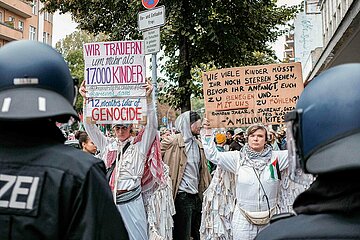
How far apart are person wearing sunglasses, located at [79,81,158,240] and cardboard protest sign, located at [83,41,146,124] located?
118 millimetres

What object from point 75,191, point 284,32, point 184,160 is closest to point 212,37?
point 284,32

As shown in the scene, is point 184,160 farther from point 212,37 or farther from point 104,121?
point 212,37

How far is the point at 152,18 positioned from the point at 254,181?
9.16 feet

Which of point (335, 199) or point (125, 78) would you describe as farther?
point (125, 78)

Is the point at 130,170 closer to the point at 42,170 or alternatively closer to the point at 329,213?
the point at 42,170

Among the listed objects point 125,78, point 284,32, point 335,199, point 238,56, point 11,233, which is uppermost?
point 284,32

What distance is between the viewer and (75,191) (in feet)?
5.77

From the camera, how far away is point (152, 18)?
6574 mm

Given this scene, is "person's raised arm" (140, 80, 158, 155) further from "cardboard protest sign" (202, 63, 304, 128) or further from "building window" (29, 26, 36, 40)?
"building window" (29, 26, 36, 40)

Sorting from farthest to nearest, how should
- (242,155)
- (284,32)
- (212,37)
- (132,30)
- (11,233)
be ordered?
1. (284,32)
2. (132,30)
3. (212,37)
4. (242,155)
5. (11,233)

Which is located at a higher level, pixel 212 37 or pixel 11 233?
pixel 212 37

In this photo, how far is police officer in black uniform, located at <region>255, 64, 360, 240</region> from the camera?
4.84ft

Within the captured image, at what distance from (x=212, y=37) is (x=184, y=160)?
24.9 feet

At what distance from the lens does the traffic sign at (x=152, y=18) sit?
6465mm
